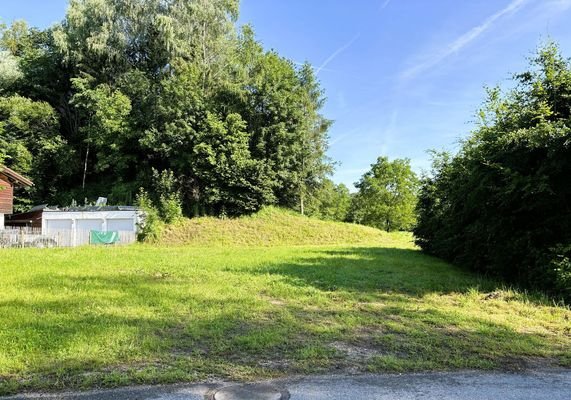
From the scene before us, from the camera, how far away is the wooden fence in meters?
19.1

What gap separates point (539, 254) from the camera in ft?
29.8

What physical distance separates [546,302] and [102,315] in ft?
26.0

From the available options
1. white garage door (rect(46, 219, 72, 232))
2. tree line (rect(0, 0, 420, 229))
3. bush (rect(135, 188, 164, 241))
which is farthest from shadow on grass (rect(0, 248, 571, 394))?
tree line (rect(0, 0, 420, 229))

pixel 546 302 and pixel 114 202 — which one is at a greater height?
pixel 114 202

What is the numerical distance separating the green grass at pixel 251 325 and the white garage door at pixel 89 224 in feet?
44.8

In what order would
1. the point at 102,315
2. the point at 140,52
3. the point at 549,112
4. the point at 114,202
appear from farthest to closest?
1. the point at 140,52
2. the point at 114,202
3. the point at 549,112
4. the point at 102,315

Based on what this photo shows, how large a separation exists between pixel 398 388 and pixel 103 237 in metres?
22.1

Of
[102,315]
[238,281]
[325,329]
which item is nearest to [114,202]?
[238,281]

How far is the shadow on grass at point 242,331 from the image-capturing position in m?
4.37

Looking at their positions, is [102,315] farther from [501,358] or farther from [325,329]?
[501,358]

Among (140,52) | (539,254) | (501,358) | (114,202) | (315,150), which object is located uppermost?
(140,52)

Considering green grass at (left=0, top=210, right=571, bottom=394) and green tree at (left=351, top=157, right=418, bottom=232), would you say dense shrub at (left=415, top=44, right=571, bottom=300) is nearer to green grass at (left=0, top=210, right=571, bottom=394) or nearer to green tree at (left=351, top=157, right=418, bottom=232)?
green grass at (left=0, top=210, right=571, bottom=394)

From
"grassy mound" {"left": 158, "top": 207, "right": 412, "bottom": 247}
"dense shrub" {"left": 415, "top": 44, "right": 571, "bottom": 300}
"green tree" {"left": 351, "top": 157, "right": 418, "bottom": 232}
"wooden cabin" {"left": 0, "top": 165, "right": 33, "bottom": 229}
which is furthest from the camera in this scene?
"green tree" {"left": 351, "top": 157, "right": 418, "bottom": 232}

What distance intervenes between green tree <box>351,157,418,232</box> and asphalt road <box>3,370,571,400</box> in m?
42.3
